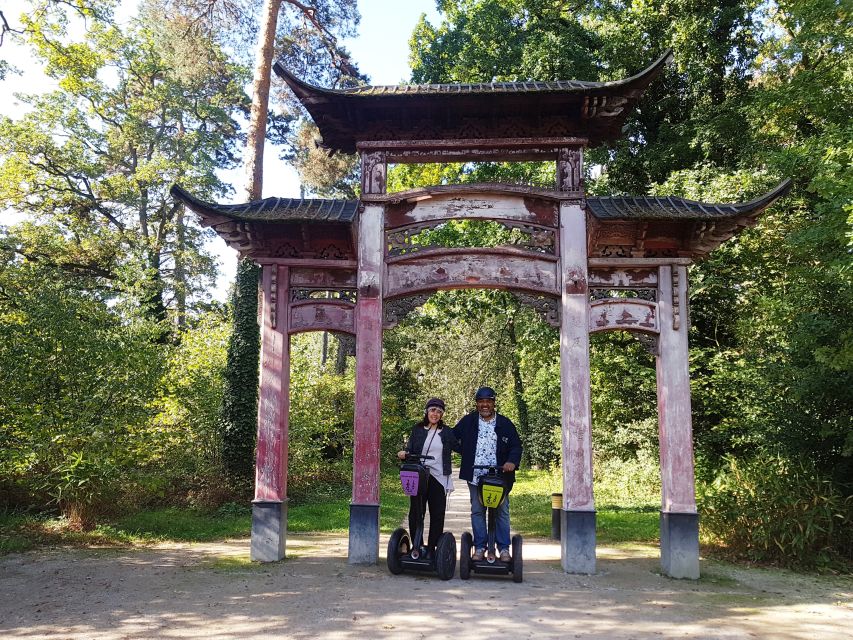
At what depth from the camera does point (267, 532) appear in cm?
724

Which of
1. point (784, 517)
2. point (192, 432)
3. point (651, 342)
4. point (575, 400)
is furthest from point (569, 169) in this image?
point (192, 432)

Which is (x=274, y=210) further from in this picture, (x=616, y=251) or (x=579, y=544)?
(x=579, y=544)

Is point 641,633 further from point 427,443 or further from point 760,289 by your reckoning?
point 760,289

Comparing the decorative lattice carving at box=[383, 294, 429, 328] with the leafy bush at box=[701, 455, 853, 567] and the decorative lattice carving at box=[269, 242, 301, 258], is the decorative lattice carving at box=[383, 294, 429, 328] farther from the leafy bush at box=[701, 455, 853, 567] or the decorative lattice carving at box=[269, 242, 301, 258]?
the leafy bush at box=[701, 455, 853, 567]

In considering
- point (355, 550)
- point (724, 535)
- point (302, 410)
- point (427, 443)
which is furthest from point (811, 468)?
point (302, 410)

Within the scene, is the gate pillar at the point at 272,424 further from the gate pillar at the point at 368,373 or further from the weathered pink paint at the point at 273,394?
→ the gate pillar at the point at 368,373

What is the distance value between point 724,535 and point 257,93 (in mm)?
12012

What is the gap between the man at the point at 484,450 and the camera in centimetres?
631

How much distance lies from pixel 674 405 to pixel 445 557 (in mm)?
3283

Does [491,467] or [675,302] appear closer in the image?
[491,467]

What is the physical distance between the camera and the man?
6.31m

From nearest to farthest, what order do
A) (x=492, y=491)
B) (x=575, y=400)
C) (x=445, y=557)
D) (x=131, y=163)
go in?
(x=492, y=491), (x=445, y=557), (x=575, y=400), (x=131, y=163)

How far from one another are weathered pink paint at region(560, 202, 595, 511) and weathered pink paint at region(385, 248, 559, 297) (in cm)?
25

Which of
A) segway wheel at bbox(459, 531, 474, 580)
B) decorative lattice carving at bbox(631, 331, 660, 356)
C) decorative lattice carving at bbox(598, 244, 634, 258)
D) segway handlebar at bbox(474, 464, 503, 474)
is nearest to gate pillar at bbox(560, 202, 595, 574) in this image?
decorative lattice carving at bbox(598, 244, 634, 258)
